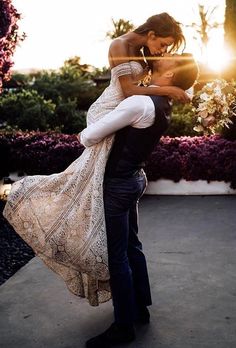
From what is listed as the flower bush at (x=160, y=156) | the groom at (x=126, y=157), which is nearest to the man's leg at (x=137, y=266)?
the groom at (x=126, y=157)

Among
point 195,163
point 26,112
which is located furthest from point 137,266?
point 26,112

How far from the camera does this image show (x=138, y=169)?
3.27 m

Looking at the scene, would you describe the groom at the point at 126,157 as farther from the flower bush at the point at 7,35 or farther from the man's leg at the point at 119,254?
the flower bush at the point at 7,35

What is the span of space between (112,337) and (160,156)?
534 centimetres

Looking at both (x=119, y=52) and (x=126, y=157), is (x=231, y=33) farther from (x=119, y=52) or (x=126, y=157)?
(x=126, y=157)

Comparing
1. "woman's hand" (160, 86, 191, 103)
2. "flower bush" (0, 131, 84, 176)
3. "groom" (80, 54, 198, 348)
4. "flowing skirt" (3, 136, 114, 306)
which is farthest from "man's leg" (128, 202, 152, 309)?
"flower bush" (0, 131, 84, 176)

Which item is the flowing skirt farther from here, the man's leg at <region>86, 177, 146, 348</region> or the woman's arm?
the woman's arm

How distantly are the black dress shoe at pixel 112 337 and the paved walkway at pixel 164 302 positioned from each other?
0.29ft

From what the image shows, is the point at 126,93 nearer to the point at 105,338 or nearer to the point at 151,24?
the point at 151,24

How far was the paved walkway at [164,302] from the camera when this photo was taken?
348 cm

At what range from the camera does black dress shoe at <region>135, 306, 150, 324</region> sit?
12.0 ft

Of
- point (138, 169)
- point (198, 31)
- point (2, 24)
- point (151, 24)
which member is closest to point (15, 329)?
point (138, 169)

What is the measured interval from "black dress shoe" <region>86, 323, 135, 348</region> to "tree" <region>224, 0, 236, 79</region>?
24.3 feet

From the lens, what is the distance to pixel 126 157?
3.13 metres
